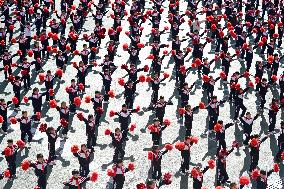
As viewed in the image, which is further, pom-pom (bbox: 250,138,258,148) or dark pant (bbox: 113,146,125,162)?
dark pant (bbox: 113,146,125,162)

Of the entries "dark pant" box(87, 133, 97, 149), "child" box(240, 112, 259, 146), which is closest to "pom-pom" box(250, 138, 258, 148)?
"child" box(240, 112, 259, 146)

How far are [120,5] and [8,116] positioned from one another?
12.9 meters

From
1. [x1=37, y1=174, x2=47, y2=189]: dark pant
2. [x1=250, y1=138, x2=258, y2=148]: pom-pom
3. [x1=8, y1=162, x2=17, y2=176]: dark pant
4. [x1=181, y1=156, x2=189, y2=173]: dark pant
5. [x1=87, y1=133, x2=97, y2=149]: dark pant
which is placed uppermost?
[x1=87, y1=133, x2=97, y2=149]: dark pant

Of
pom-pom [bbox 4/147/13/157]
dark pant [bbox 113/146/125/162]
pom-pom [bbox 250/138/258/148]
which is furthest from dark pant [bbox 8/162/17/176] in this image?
pom-pom [bbox 250/138/258/148]

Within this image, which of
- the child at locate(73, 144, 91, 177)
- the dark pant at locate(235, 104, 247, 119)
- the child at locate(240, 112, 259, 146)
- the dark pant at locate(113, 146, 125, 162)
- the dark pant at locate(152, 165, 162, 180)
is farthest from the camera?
the dark pant at locate(235, 104, 247, 119)

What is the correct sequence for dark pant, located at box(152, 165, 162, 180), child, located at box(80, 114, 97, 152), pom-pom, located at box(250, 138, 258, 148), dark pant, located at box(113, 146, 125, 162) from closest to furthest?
pom-pom, located at box(250, 138, 258, 148)
dark pant, located at box(152, 165, 162, 180)
dark pant, located at box(113, 146, 125, 162)
child, located at box(80, 114, 97, 152)

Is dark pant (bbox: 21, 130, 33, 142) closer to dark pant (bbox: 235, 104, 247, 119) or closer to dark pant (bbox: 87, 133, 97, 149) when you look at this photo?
dark pant (bbox: 87, 133, 97, 149)

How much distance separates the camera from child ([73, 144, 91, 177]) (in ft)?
56.9

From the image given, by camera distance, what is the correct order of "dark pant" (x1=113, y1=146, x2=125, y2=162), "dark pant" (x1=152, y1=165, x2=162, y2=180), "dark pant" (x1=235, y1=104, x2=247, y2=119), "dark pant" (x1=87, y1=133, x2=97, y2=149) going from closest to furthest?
1. "dark pant" (x1=152, y1=165, x2=162, y2=180)
2. "dark pant" (x1=113, y1=146, x2=125, y2=162)
3. "dark pant" (x1=87, y1=133, x2=97, y2=149)
4. "dark pant" (x1=235, y1=104, x2=247, y2=119)

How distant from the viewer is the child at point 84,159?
682 inches

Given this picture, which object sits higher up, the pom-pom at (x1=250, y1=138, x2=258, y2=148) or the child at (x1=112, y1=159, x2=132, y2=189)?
the pom-pom at (x1=250, y1=138, x2=258, y2=148)

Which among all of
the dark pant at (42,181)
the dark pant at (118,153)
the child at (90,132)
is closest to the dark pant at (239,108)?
the dark pant at (118,153)

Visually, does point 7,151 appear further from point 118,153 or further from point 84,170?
point 118,153

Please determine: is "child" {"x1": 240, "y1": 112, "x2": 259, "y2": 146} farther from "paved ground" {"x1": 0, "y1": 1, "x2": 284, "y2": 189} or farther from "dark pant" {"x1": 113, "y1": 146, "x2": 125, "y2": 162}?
"dark pant" {"x1": 113, "y1": 146, "x2": 125, "y2": 162}
